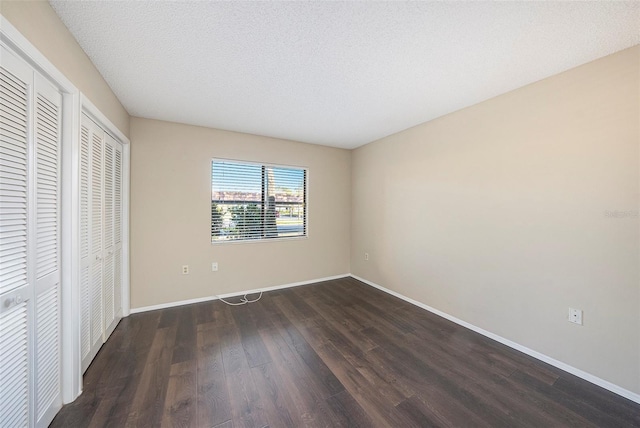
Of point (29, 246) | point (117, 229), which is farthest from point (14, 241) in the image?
point (117, 229)

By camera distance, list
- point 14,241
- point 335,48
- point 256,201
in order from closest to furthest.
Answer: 1. point 14,241
2. point 335,48
3. point 256,201

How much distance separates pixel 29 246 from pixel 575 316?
3.63 m

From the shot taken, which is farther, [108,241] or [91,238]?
[108,241]

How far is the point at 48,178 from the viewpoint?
132 cm

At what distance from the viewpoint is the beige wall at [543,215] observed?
5.27ft

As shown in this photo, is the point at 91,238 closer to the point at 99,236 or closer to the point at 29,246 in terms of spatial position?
the point at 99,236

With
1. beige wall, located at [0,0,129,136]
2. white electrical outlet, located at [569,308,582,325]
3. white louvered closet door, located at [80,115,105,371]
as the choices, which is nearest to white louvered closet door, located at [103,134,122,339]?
white louvered closet door, located at [80,115,105,371]

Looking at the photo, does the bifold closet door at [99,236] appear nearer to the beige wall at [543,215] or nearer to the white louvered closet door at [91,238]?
the white louvered closet door at [91,238]

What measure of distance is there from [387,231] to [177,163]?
309 centimetres

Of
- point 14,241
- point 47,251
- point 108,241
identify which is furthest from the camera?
point 108,241

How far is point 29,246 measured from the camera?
117 centimetres

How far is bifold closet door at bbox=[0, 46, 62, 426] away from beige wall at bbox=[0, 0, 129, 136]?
150 mm

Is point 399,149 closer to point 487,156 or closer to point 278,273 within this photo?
point 487,156

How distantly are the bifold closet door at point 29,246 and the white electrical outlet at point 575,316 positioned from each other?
3.49 metres
